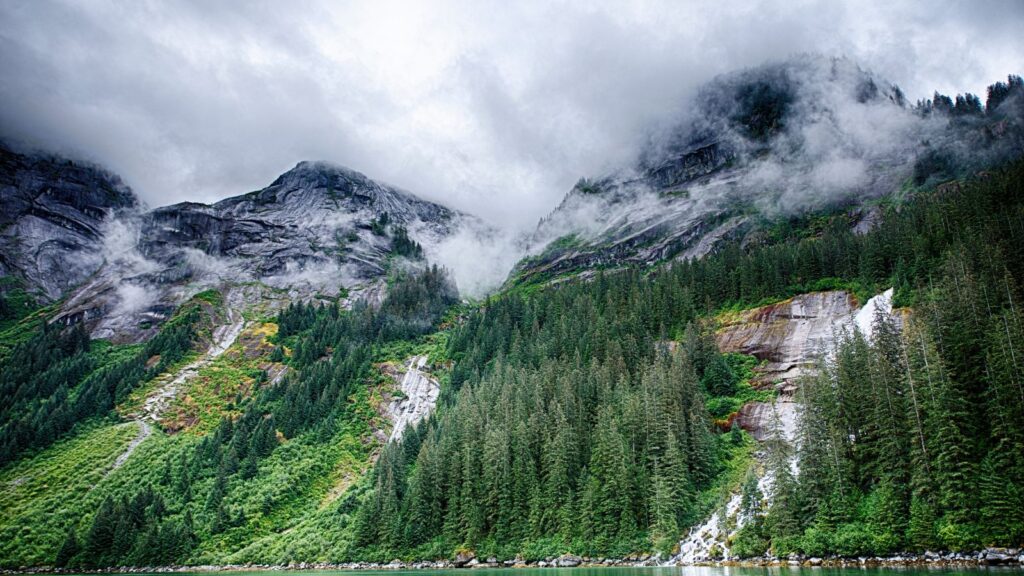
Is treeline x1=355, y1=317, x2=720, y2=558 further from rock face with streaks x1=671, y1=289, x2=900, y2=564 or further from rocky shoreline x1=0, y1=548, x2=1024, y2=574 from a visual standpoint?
rock face with streaks x1=671, y1=289, x2=900, y2=564

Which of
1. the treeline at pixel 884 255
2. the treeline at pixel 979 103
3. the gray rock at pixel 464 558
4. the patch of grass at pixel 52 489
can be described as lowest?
the gray rock at pixel 464 558

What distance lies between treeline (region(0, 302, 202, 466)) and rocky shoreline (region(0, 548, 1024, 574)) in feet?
149

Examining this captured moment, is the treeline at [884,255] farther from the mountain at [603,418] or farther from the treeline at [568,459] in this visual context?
the treeline at [568,459]

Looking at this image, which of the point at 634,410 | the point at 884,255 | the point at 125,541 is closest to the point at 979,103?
the point at 884,255

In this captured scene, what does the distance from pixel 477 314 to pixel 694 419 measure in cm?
8846

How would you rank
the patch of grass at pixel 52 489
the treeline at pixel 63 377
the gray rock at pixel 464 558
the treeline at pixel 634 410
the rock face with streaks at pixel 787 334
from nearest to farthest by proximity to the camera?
the treeline at pixel 634 410
the gray rock at pixel 464 558
the rock face with streaks at pixel 787 334
the patch of grass at pixel 52 489
the treeline at pixel 63 377

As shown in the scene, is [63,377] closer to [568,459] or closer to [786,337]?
[568,459]

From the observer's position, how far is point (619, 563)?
60.0 m

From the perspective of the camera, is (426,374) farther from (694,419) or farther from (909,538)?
(909,538)

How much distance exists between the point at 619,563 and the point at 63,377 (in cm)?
14882

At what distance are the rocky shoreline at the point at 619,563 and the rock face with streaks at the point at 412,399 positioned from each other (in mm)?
39722

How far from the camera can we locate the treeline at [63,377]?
11738 centimetres

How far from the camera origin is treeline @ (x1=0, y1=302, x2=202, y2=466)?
117375 mm

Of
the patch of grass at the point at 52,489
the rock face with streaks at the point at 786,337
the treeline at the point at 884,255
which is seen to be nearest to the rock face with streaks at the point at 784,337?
the rock face with streaks at the point at 786,337
